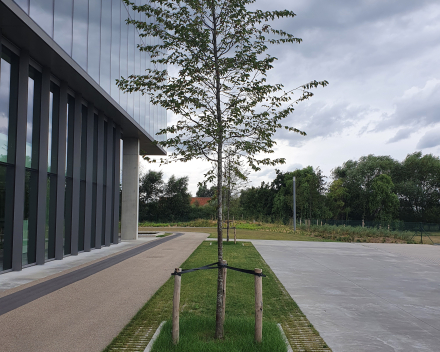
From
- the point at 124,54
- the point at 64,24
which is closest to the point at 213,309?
the point at 64,24

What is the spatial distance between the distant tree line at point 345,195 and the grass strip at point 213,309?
135 feet

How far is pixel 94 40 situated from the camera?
15.7 meters

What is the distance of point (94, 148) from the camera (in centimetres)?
1939

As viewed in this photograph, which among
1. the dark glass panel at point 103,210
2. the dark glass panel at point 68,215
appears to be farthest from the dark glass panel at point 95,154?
the dark glass panel at point 68,215

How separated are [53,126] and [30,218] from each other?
12.3 ft

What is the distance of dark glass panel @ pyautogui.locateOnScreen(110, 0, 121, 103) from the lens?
18391 millimetres

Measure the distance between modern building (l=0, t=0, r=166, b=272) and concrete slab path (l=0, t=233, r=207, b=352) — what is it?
263 centimetres

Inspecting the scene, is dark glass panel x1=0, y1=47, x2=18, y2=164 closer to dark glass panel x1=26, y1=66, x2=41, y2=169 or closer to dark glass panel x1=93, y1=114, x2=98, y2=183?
dark glass panel x1=26, y1=66, x2=41, y2=169

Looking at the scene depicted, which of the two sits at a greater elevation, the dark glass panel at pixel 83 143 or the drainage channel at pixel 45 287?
the dark glass panel at pixel 83 143

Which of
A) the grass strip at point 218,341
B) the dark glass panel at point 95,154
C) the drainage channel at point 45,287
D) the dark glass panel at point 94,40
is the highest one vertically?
the dark glass panel at point 94,40

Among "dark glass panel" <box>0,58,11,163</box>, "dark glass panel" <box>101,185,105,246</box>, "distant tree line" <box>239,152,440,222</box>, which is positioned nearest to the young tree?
"dark glass panel" <box>0,58,11,163</box>

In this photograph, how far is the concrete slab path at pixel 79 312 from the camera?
536cm

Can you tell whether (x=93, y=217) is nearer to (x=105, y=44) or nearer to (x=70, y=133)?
(x=70, y=133)

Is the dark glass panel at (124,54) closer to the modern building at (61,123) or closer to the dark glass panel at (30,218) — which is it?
the modern building at (61,123)
